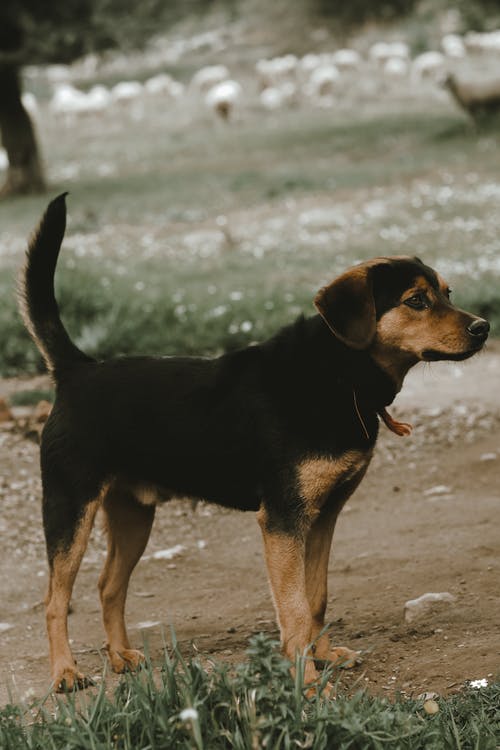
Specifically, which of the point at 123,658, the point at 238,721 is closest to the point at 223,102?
the point at 123,658

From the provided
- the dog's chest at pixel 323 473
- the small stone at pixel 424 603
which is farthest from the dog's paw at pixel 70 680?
the small stone at pixel 424 603

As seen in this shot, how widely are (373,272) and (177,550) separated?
2.67 meters

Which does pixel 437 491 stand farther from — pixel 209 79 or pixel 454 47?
pixel 454 47

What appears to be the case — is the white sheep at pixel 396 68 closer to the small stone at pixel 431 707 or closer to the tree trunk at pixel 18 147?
the tree trunk at pixel 18 147

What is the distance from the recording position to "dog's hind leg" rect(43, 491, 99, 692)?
4.77 m

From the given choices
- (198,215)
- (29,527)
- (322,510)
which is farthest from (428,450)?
(198,215)

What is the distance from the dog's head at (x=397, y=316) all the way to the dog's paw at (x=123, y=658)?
1663 mm

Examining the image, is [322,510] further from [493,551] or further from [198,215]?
[198,215]

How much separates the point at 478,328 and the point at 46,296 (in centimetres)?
186

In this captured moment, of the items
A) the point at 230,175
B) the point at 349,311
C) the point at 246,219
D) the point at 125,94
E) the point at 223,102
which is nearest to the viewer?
the point at 349,311

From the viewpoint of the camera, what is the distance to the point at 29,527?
23.0ft

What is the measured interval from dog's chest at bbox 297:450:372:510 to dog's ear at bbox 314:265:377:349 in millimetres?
434

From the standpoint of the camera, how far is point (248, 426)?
4688mm

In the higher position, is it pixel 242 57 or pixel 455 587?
pixel 455 587
